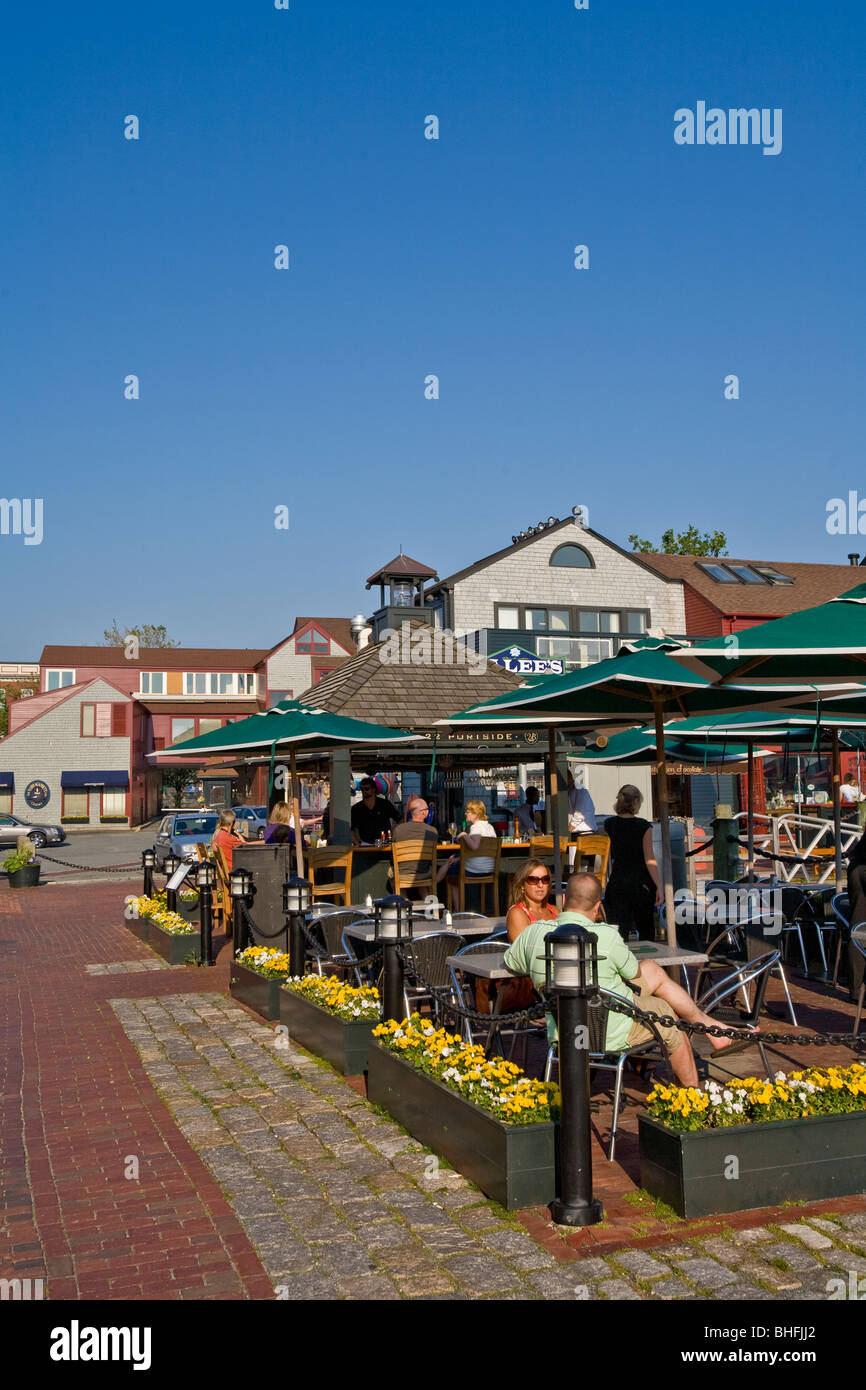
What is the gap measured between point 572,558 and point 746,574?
8.01 m

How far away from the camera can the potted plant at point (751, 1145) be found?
→ 14.5 ft

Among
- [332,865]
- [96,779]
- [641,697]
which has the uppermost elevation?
[641,697]

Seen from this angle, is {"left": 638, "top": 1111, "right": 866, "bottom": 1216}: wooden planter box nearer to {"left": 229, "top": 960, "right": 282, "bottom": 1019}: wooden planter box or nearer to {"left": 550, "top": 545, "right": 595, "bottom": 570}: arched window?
{"left": 229, "top": 960, "right": 282, "bottom": 1019}: wooden planter box

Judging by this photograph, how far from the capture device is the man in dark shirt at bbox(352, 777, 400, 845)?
14141 millimetres

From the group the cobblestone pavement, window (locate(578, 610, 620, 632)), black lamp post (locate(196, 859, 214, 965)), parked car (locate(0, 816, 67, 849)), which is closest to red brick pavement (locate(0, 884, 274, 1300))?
the cobblestone pavement

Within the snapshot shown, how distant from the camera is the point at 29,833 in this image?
43062 mm

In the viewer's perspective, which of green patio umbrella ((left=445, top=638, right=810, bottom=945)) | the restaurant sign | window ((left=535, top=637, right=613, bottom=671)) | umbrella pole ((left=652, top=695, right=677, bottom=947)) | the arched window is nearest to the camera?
green patio umbrella ((left=445, top=638, right=810, bottom=945))

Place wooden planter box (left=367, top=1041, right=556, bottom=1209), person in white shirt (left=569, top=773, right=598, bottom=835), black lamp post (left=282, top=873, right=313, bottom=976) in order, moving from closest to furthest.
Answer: wooden planter box (left=367, top=1041, right=556, bottom=1209) → black lamp post (left=282, top=873, right=313, bottom=976) → person in white shirt (left=569, top=773, right=598, bottom=835)

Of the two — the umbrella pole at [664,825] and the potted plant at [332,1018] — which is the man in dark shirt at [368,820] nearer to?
the potted plant at [332,1018]

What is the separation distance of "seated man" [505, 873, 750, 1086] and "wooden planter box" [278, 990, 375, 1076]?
132 centimetres

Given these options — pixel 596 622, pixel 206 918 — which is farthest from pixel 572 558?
pixel 206 918

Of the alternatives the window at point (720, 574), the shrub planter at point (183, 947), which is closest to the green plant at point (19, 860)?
the shrub planter at point (183, 947)

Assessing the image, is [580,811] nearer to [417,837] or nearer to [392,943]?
[417,837]

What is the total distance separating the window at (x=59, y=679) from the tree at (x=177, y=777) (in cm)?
774
